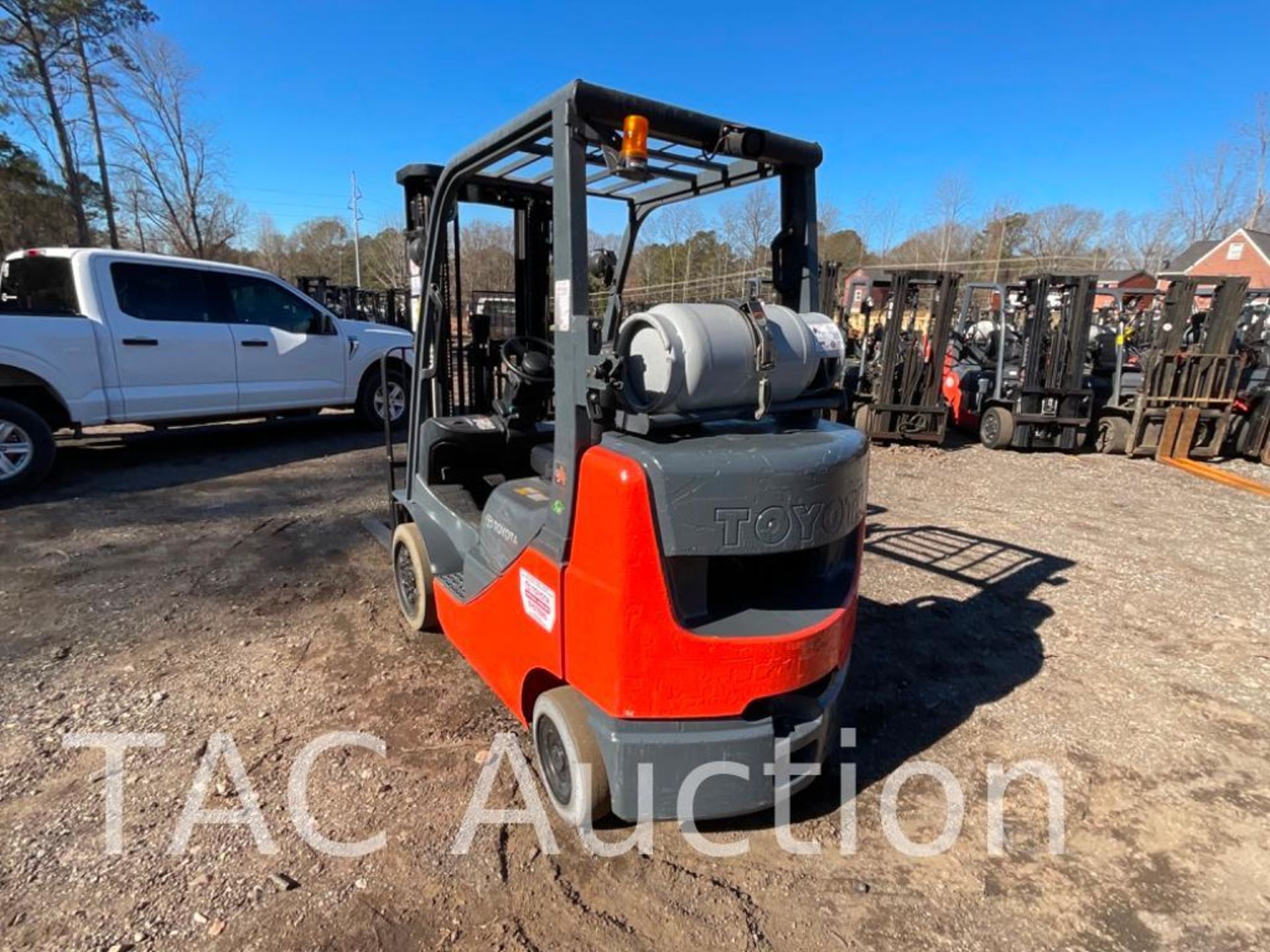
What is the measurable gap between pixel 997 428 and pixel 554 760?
9502 millimetres

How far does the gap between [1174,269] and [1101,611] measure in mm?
55698

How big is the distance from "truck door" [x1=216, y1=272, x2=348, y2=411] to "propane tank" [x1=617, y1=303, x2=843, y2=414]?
23.0ft

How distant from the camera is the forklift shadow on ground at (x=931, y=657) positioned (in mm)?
2916

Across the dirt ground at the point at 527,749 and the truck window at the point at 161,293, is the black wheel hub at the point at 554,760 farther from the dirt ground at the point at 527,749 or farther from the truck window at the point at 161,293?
the truck window at the point at 161,293

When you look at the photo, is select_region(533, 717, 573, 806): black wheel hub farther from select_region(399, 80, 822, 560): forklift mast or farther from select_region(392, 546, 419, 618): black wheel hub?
select_region(392, 546, 419, 618): black wheel hub

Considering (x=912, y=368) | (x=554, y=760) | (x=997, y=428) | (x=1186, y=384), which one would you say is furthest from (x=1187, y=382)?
(x=554, y=760)

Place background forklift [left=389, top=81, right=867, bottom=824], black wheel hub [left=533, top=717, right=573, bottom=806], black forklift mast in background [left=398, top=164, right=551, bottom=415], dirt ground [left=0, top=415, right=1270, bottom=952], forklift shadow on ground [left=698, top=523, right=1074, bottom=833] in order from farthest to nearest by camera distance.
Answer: black forklift mast in background [left=398, top=164, right=551, bottom=415] → forklift shadow on ground [left=698, top=523, right=1074, bottom=833] → black wheel hub [left=533, top=717, right=573, bottom=806] → dirt ground [left=0, top=415, right=1270, bottom=952] → background forklift [left=389, top=81, right=867, bottom=824]

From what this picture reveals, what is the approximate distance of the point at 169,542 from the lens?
16.9 feet

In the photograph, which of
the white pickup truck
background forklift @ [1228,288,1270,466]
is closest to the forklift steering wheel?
the white pickup truck

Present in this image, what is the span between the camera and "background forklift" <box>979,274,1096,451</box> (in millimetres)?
9266

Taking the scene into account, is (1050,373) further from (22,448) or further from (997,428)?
(22,448)

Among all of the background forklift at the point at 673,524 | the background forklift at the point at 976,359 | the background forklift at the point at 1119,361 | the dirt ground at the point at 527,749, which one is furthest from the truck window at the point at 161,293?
the background forklift at the point at 1119,361

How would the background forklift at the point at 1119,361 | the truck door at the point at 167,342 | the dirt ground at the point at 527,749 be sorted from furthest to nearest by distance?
the background forklift at the point at 1119,361 < the truck door at the point at 167,342 < the dirt ground at the point at 527,749

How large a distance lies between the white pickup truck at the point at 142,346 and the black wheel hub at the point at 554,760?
12.2 feet
